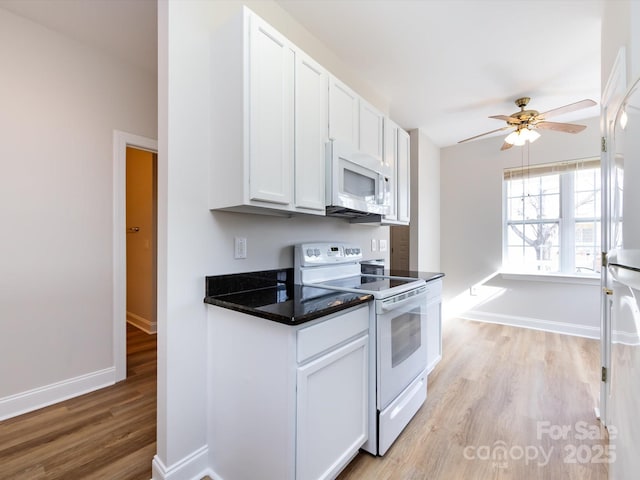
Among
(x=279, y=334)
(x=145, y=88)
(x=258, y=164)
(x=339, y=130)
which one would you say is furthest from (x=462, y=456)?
(x=145, y=88)

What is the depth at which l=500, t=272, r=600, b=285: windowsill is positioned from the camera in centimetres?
370

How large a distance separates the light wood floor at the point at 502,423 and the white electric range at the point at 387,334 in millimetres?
135

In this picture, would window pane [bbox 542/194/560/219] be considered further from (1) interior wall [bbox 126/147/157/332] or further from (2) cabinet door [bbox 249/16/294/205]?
(1) interior wall [bbox 126/147/157/332]

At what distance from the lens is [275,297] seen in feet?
5.19

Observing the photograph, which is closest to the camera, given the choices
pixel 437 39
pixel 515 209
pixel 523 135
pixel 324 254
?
pixel 324 254

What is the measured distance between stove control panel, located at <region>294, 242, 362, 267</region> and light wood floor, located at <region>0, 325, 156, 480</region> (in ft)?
4.59

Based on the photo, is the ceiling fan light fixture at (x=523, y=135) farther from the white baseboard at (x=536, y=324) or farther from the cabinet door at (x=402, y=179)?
the white baseboard at (x=536, y=324)

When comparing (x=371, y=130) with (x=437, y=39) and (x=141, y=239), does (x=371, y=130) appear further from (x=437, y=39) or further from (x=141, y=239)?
(x=141, y=239)

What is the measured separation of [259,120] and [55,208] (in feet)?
6.21

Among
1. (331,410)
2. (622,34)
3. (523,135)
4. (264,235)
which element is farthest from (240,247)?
(523,135)

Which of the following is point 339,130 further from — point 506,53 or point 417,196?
point 417,196

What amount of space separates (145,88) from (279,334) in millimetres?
2752

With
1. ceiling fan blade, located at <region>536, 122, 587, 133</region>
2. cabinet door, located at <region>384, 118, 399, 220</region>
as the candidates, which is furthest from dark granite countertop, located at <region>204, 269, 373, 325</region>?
ceiling fan blade, located at <region>536, 122, 587, 133</region>

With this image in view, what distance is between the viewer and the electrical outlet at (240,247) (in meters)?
1.73
